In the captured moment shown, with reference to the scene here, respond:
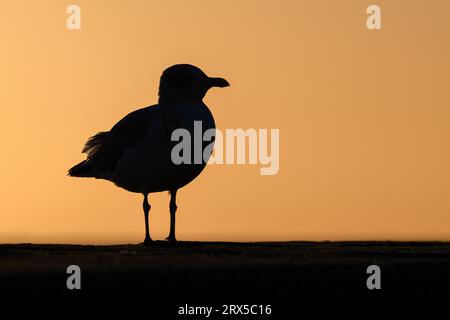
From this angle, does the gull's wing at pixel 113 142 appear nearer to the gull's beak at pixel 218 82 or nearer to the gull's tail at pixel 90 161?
the gull's tail at pixel 90 161

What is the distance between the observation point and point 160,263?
13.2 m

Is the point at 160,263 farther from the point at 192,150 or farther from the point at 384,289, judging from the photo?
the point at 192,150

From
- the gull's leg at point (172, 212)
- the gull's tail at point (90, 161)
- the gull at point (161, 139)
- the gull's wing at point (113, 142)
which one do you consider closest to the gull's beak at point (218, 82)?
the gull at point (161, 139)

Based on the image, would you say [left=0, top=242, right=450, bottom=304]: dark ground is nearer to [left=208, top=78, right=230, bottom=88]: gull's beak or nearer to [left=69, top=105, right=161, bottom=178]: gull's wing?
[left=69, top=105, right=161, bottom=178]: gull's wing

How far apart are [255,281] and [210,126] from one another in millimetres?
10047

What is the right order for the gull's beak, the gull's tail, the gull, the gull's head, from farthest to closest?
the gull's tail
the gull's beak
the gull's head
the gull

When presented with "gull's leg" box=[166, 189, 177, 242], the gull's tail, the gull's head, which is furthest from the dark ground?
the gull's tail

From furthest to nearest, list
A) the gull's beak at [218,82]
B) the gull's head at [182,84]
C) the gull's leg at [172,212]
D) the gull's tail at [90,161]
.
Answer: the gull's tail at [90,161] < the gull's beak at [218,82] < the gull's head at [182,84] < the gull's leg at [172,212]

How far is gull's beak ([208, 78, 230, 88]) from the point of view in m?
22.3

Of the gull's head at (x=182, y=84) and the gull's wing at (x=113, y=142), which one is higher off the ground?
the gull's head at (x=182, y=84)

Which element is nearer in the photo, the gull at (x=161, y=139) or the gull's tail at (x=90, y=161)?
the gull at (x=161, y=139)

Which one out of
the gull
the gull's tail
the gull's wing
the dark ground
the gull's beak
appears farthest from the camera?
the gull's tail

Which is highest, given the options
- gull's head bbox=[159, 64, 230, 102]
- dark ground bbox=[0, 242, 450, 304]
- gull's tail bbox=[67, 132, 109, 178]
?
gull's head bbox=[159, 64, 230, 102]

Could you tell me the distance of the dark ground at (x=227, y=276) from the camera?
10.5 metres
